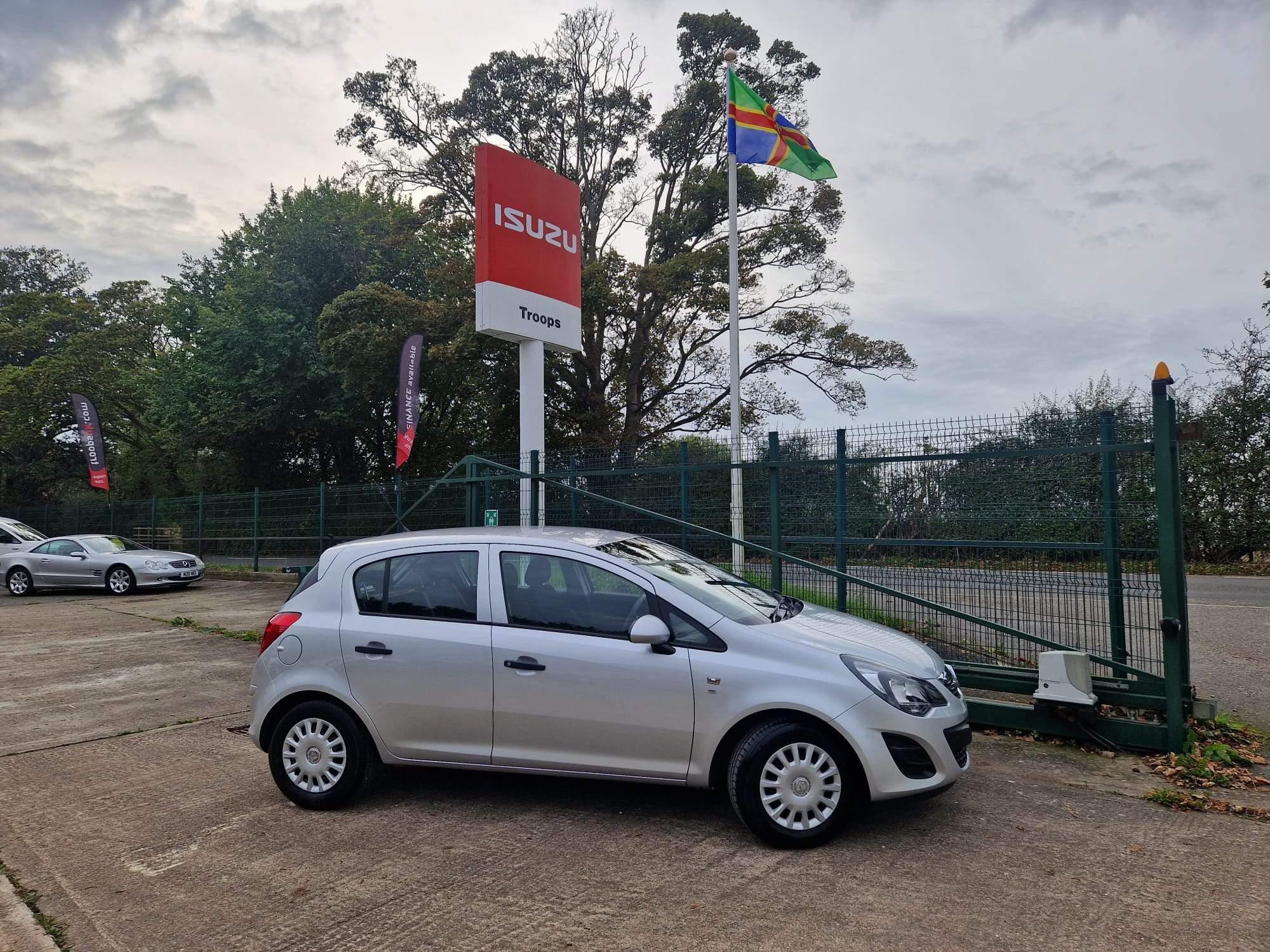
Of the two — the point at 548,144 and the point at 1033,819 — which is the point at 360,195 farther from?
the point at 1033,819

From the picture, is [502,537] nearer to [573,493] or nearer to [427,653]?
→ [427,653]

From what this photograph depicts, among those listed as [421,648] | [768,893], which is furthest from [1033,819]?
[421,648]

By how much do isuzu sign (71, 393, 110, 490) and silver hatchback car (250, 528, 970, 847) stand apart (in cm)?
2891

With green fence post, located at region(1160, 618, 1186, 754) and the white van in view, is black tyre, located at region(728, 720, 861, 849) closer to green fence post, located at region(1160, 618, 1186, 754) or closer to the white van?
green fence post, located at region(1160, 618, 1186, 754)

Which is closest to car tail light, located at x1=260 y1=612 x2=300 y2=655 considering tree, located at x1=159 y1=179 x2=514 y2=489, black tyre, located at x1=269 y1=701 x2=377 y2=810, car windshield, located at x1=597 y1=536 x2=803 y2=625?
black tyre, located at x1=269 y1=701 x2=377 y2=810

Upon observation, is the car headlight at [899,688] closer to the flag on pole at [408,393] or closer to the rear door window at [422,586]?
the rear door window at [422,586]

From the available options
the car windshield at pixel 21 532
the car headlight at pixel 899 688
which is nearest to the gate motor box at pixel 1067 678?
the car headlight at pixel 899 688

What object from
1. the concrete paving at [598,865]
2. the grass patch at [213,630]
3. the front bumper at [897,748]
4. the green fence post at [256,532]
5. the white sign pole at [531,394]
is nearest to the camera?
the concrete paving at [598,865]

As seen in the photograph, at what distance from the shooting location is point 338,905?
3.73 meters

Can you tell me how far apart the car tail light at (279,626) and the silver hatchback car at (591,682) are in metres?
0.01

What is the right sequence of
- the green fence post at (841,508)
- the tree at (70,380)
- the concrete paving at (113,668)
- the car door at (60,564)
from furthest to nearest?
the tree at (70,380) < the car door at (60,564) < the green fence post at (841,508) < the concrete paving at (113,668)

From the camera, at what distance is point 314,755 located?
4.90m

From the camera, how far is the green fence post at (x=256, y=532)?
68.6 feet

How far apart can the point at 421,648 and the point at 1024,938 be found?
3130mm
